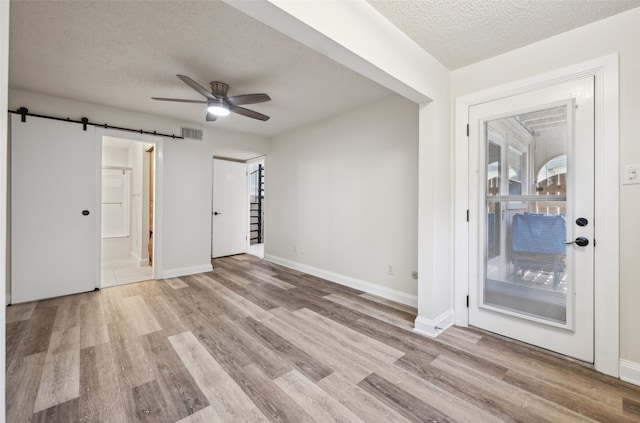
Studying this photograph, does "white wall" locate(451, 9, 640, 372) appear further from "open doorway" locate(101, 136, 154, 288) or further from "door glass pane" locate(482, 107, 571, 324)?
"open doorway" locate(101, 136, 154, 288)

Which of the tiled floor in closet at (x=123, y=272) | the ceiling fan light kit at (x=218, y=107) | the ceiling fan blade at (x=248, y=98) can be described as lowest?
the tiled floor in closet at (x=123, y=272)

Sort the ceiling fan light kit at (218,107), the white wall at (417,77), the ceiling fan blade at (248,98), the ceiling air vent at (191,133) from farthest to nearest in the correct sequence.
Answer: the ceiling air vent at (191,133) < the ceiling fan light kit at (218,107) < the ceiling fan blade at (248,98) < the white wall at (417,77)

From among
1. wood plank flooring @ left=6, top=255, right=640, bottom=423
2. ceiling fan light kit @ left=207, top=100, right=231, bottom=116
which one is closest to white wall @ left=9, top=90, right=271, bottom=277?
wood plank flooring @ left=6, top=255, right=640, bottom=423

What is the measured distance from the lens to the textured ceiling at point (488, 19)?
1.84 meters

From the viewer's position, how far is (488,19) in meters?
1.99

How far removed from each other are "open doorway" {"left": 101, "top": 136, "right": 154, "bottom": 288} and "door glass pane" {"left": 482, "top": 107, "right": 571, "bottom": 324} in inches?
193

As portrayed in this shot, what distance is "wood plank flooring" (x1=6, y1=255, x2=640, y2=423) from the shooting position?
1606 millimetres

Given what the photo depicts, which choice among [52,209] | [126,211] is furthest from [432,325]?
[126,211]

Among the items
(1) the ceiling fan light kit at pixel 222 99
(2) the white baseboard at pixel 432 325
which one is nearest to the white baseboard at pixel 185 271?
(1) the ceiling fan light kit at pixel 222 99

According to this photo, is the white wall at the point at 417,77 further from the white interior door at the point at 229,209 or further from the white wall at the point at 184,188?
the white interior door at the point at 229,209

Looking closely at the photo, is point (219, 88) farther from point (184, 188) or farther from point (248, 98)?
point (184, 188)

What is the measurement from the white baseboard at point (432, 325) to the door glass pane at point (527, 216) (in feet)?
1.30

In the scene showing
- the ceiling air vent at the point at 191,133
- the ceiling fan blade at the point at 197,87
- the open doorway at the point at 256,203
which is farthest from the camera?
the open doorway at the point at 256,203

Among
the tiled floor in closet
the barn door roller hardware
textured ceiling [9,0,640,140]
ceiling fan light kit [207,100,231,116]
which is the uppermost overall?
textured ceiling [9,0,640,140]
